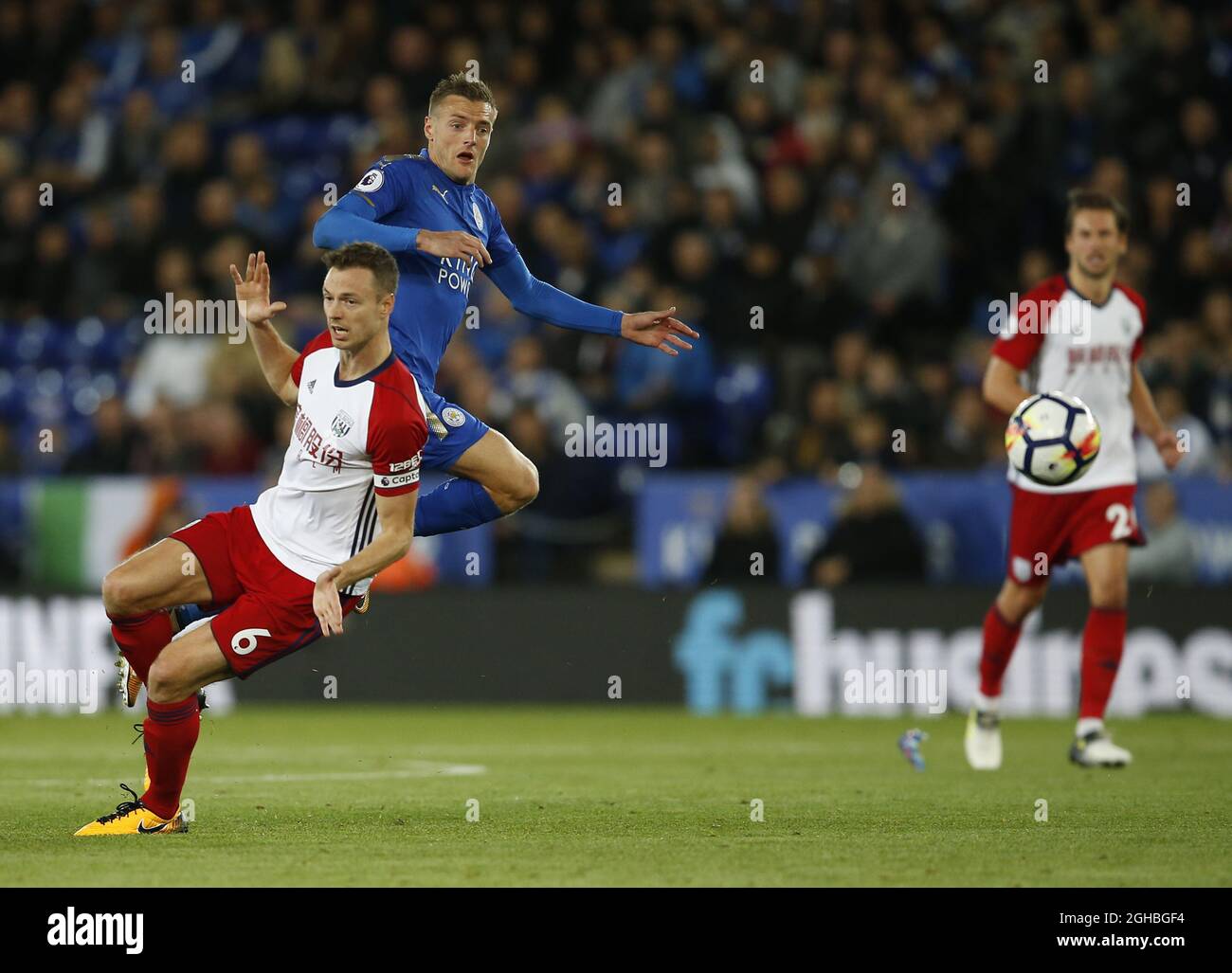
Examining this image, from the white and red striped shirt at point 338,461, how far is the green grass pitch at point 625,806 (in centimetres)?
107

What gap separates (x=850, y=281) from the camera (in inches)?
651

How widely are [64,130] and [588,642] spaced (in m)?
9.00

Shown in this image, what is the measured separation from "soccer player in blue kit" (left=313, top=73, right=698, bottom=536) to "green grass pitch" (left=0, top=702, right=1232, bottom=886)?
1.32 meters

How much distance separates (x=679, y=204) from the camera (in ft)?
54.1

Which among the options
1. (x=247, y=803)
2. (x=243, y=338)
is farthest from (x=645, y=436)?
(x=247, y=803)

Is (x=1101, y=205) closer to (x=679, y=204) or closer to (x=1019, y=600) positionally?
(x=1019, y=600)

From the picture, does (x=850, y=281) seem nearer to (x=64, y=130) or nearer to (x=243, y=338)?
(x=243, y=338)

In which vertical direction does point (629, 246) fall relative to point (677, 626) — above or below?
above

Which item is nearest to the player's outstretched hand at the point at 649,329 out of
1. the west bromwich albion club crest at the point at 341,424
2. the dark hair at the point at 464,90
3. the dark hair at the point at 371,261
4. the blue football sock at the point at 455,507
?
the blue football sock at the point at 455,507

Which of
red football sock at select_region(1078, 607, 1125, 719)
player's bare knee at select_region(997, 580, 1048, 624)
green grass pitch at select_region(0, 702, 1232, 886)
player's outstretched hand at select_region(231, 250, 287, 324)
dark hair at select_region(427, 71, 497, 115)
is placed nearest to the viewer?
green grass pitch at select_region(0, 702, 1232, 886)

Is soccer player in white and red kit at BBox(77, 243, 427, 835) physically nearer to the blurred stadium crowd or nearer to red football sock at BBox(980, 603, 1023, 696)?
red football sock at BBox(980, 603, 1023, 696)

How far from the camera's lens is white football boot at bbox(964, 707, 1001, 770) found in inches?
383

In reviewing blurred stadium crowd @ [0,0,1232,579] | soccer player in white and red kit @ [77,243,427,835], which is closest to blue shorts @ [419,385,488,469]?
soccer player in white and red kit @ [77,243,427,835]

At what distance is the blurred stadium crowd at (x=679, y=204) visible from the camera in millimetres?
15406
